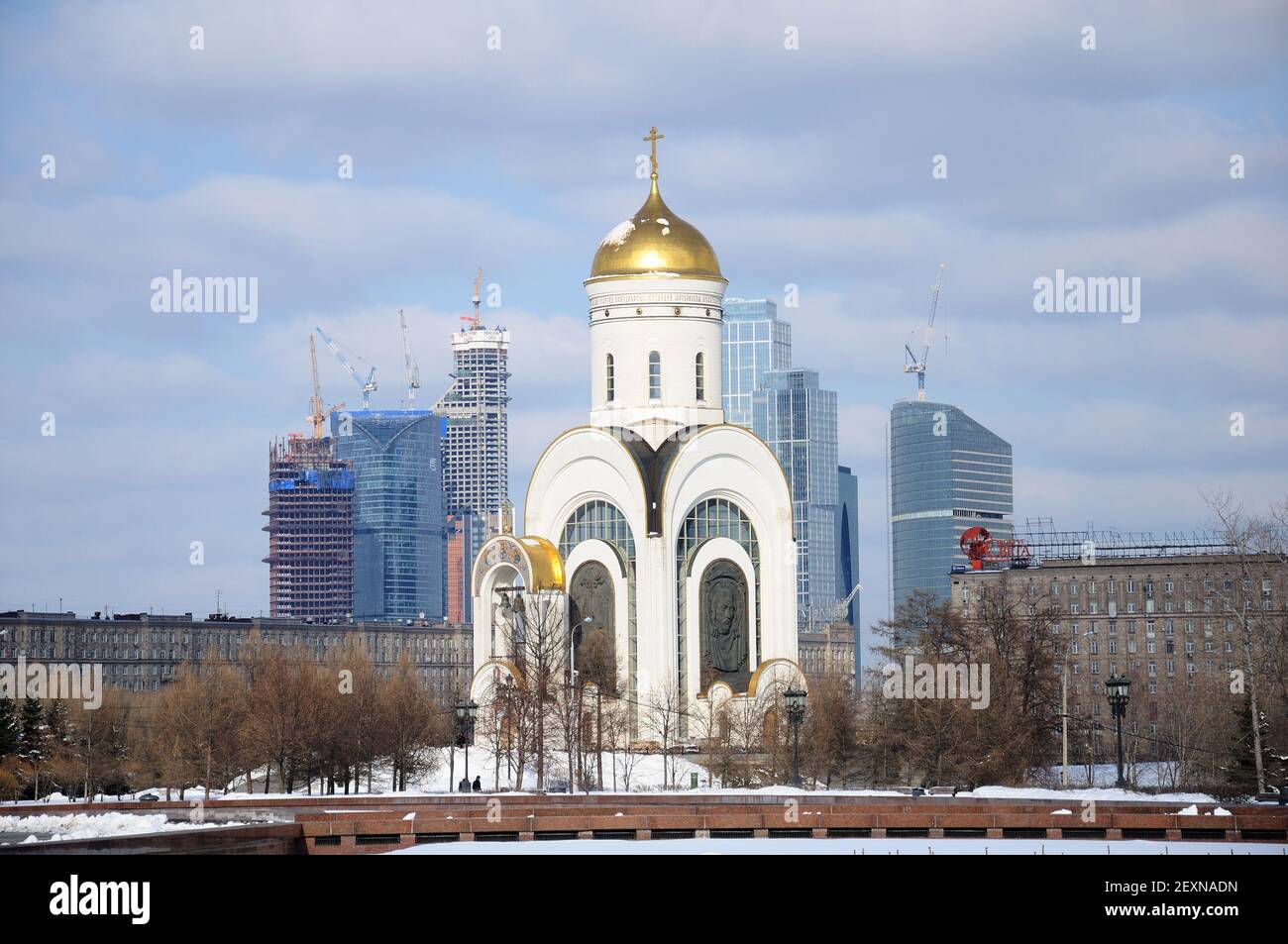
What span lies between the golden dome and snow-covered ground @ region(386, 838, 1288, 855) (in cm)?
3724

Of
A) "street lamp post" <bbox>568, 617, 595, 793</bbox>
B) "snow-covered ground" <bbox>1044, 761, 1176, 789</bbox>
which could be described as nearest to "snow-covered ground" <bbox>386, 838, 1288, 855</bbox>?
"street lamp post" <bbox>568, 617, 595, 793</bbox>

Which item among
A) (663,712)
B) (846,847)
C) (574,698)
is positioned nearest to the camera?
(846,847)

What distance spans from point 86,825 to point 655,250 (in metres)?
40.1

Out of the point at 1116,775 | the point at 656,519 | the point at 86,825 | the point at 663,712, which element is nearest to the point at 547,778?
the point at 663,712

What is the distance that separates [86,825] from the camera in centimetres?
3488

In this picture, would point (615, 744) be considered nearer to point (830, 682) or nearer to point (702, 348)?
point (830, 682)

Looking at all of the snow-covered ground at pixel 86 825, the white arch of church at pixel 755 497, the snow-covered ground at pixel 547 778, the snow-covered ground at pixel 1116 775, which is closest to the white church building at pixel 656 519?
the white arch of church at pixel 755 497

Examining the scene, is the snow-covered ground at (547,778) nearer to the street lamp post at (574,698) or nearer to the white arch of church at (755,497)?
the street lamp post at (574,698)

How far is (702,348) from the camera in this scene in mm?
72438

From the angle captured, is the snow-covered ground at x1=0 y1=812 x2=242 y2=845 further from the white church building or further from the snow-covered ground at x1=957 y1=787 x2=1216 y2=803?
the white church building

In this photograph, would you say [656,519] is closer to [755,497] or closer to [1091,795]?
[755,497]

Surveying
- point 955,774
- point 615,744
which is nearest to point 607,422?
point 615,744

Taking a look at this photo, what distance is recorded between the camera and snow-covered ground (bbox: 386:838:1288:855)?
33.4 m
